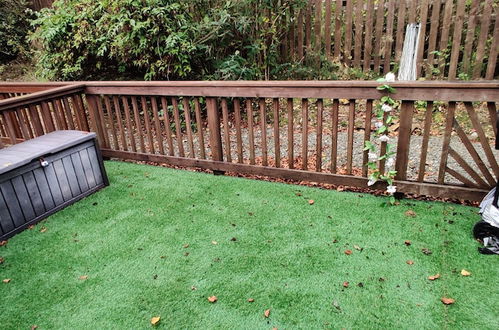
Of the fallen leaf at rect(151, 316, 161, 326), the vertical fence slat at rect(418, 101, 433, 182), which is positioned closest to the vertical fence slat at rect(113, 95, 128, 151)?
the fallen leaf at rect(151, 316, 161, 326)

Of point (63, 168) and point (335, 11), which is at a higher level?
point (335, 11)

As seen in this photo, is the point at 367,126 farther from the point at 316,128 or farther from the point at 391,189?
the point at 316,128

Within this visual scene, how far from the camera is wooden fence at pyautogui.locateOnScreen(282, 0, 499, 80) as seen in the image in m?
5.55

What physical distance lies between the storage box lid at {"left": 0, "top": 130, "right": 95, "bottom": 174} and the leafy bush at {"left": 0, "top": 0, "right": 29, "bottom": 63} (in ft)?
21.8

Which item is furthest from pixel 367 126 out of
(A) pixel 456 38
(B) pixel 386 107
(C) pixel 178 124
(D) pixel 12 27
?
(D) pixel 12 27

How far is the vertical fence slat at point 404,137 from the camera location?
9.94 ft

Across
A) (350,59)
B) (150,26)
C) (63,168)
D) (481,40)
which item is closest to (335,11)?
(350,59)

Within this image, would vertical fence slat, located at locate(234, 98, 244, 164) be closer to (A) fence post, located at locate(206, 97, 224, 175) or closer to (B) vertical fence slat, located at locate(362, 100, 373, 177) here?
(A) fence post, located at locate(206, 97, 224, 175)

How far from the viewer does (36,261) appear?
2.75m

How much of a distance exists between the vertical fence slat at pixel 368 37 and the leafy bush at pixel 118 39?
10.1 feet

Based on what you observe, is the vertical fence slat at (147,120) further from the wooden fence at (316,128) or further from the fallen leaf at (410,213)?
the fallen leaf at (410,213)

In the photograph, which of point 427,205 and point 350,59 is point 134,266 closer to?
point 427,205

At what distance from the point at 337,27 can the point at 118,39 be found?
3.78m

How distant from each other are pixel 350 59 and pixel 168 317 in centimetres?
574
